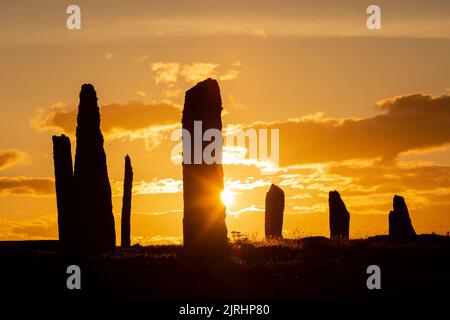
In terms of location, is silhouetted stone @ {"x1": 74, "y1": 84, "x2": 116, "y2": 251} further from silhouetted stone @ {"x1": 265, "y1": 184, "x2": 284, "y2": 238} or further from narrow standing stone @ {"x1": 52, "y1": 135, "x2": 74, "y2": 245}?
silhouetted stone @ {"x1": 265, "y1": 184, "x2": 284, "y2": 238}

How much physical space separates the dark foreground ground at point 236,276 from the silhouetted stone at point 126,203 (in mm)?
12197

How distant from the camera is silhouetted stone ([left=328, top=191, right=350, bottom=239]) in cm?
3894

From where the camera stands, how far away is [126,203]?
39.1 m

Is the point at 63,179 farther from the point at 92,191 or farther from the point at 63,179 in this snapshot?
the point at 92,191

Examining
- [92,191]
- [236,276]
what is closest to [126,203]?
[92,191]

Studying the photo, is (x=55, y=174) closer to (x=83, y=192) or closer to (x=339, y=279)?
(x=83, y=192)

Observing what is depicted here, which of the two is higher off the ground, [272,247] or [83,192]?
[83,192]

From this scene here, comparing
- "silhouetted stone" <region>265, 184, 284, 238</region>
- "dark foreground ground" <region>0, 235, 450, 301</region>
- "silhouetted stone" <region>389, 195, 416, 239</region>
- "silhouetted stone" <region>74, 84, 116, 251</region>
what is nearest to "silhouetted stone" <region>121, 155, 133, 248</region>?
"silhouetted stone" <region>265, 184, 284, 238</region>

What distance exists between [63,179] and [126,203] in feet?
24.7

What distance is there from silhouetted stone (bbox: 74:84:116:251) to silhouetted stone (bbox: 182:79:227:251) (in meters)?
6.64
